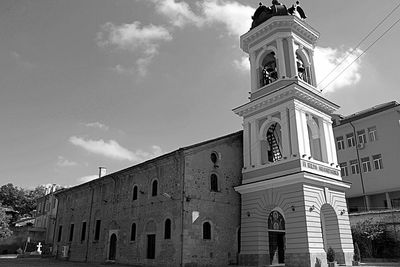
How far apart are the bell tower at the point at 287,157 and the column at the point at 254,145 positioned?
0.22 feet

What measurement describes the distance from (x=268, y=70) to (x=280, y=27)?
118 inches

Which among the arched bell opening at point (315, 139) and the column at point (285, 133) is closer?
the column at point (285, 133)

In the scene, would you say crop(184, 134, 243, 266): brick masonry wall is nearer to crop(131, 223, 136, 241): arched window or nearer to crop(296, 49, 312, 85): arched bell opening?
crop(131, 223, 136, 241): arched window

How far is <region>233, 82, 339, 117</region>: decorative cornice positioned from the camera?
2136 cm

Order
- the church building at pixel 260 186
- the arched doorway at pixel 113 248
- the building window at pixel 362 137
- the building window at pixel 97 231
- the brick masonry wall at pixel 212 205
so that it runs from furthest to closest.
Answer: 1. the building window at pixel 362 137
2. the building window at pixel 97 231
3. the arched doorway at pixel 113 248
4. the brick masonry wall at pixel 212 205
5. the church building at pixel 260 186

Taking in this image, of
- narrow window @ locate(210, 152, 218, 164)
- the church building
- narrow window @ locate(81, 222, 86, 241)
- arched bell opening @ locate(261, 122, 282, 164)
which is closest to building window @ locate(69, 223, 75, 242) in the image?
narrow window @ locate(81, 222, 86, 241)

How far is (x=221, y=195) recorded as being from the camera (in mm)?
22562

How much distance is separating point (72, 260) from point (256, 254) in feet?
63.2

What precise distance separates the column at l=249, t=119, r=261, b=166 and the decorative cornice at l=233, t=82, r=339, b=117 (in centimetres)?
100

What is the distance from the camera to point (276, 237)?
22.6 metres

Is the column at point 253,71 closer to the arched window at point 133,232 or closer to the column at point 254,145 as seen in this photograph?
the column at point 254,145

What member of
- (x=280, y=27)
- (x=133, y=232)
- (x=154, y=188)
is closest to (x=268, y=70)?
(x=280, y=27)

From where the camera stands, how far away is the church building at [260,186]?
19938 mm

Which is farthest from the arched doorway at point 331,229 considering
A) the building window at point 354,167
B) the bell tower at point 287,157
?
the building window at point 354,167
